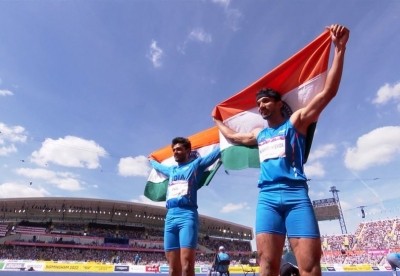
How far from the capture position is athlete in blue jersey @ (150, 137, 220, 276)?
4445mm

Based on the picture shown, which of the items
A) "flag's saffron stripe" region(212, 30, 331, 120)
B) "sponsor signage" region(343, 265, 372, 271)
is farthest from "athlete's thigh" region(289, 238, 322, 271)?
"sponsor signage" region(343, 265, 372, 271)

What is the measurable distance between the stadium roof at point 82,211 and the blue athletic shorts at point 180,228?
158 feet

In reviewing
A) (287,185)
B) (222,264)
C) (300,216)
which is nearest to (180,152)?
(287,185)

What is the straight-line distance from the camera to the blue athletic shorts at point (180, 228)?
4512 mm

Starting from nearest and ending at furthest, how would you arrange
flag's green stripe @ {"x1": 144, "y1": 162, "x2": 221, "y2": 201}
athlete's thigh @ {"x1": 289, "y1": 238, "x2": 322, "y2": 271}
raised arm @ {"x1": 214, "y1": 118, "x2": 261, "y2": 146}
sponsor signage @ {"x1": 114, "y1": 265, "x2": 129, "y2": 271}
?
1. athlete's thigh @ {"x1": 289, "y1": 238, "x2": 322, "y2": 271}
2. raised arm @ {"x1": 214, "y1": 118, "x2": 261, "y2": 146}
3. flag's green stripe @ {"x1": 144, "y1": 162, "x2": 221, "y2": 201}
4. sponsor signage @ {"x1": 114, "y1": 265, "x2": 129, "y2": 271}

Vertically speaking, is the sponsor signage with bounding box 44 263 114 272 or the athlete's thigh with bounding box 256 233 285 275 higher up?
the sponsor signage with bounding box 44 263 114 272

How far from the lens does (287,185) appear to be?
3.15 metres

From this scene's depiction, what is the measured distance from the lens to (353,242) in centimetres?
5281

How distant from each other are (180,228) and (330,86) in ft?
9.16

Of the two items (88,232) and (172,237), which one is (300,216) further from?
(88,232)

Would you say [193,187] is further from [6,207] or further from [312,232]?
[6,207]

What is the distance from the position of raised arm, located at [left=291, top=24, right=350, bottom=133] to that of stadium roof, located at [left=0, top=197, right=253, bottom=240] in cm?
5018

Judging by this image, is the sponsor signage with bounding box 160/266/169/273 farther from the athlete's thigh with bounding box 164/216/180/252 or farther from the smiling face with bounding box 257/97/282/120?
the smiling face with bounding box 257/97/282/120

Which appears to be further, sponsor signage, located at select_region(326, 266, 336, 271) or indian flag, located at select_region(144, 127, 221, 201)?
sponsor signage, located at select_region(326, 266, 336, 271)
